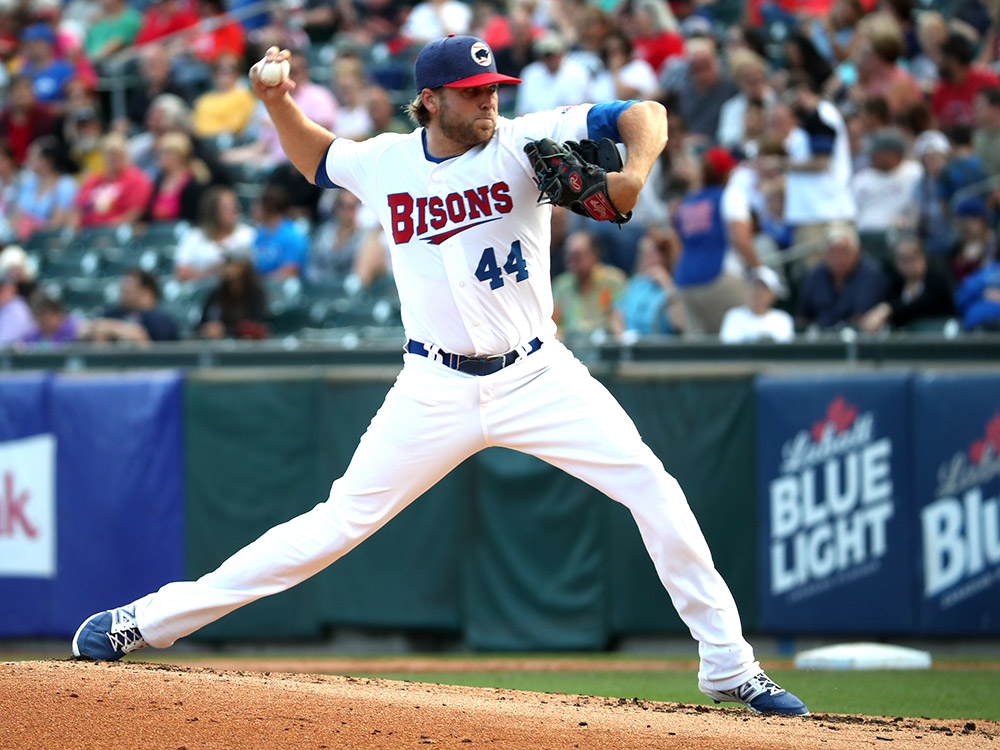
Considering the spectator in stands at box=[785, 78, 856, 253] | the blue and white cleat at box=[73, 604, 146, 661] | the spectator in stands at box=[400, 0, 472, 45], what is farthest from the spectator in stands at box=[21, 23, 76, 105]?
the blue and white cleat at box=[73, 604, 146, 661]

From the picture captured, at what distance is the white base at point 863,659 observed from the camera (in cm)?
741

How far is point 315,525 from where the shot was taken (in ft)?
15.5

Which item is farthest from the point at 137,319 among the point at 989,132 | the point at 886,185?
the point at 989,132

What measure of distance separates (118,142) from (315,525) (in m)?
9.59

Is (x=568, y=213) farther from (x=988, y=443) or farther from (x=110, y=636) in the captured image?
(x=110, y=636)

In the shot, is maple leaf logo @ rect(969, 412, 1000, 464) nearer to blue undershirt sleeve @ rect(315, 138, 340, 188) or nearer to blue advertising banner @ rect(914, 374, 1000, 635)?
blue advertising banner @ rect(914, 374, 1000, 635)

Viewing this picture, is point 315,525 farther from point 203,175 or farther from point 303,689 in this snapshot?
point 203,175

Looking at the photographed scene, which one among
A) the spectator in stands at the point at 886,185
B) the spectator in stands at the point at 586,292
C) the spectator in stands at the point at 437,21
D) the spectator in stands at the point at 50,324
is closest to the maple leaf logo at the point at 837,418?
the spectator in stands at the point at 586,292

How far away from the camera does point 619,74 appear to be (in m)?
11.9

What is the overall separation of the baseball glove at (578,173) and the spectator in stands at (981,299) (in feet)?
16.0

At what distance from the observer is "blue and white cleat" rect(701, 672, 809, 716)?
15.3 feet

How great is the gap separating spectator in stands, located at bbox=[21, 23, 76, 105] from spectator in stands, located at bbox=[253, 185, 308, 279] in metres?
5.19

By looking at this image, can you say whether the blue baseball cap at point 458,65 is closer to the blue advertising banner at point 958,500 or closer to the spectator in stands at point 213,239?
the blue advertising banner at point 958,500

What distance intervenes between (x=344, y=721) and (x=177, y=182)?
943cm
